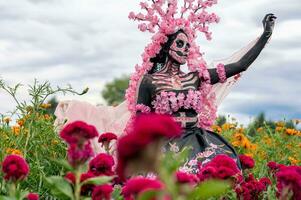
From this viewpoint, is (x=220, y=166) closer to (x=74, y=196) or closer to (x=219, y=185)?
(x=74, y=196)

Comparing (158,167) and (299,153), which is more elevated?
(158,167)

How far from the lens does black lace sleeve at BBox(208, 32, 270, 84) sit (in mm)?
5129

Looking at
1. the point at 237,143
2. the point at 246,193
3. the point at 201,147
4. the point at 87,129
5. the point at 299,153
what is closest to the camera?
the point at 87,129

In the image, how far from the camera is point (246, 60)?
5.16 metres

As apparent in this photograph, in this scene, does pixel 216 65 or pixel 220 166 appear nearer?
pixel 220 166

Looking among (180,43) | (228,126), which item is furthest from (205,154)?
(228,126)

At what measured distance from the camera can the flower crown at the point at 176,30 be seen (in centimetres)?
505

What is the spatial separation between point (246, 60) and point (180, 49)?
59 centimetres

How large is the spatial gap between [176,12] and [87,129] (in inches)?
137

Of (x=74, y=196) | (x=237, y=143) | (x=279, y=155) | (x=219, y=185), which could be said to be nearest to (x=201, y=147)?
(x=237, y=143)

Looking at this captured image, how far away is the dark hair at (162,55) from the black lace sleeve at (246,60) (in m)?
0.38

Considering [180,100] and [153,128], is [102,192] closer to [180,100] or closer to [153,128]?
[153,128]

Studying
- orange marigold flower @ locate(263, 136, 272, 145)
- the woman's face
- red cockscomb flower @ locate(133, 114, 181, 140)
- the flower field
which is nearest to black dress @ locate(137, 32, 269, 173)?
the woman's face

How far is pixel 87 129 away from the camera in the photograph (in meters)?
1.83
